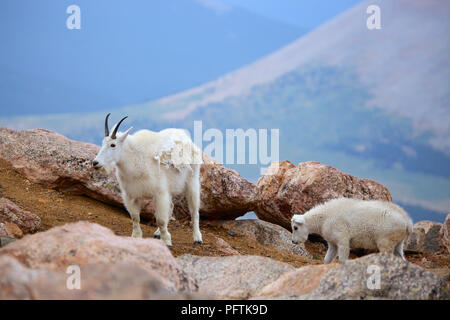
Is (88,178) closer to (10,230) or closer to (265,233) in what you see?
(10,230)

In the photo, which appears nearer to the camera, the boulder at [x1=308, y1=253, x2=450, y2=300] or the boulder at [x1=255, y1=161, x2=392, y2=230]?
the boulder at [x1=308, y1=253, x2=450, y2=300]

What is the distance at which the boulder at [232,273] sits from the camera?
5.82m

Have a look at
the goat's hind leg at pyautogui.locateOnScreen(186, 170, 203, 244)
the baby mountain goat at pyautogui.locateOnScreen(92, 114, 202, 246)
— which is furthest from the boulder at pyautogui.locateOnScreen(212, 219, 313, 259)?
the baby mountain goat at pyautogui.locateOnScreen(92, 114, 202, 246)

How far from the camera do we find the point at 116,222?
34.1 feet

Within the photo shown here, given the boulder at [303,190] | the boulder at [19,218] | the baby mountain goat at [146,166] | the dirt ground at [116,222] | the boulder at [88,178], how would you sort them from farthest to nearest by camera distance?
1. the boulder at [303,190]
2. the boulder at [88,178]
3. the dirt ground at [116,222]
4. the baby mountain goat at [146,166]
5. the boulder at [19,218]

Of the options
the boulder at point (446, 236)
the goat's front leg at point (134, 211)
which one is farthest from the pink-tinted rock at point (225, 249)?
the boulder at point (446, 236)

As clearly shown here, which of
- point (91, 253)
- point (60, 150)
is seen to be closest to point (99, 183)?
point (60, 150)

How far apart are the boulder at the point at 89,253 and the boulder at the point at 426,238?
929cm

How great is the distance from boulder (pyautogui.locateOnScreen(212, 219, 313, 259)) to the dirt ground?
28 cm

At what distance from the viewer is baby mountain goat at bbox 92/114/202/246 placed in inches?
335

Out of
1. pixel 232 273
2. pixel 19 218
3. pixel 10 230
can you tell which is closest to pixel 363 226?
pixel 232 273

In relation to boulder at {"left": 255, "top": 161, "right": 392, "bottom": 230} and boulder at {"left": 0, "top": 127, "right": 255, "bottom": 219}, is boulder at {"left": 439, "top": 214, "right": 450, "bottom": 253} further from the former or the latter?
boulder at {"left": 0, "top": 127, "right": 255, "bottom": 219}

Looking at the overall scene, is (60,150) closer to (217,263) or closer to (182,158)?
(182,158)

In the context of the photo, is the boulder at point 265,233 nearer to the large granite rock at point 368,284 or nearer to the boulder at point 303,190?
the boulder at point 303,190
